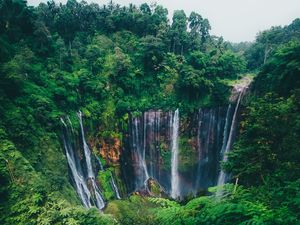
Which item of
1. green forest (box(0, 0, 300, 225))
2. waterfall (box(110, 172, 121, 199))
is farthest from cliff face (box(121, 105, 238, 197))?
waterfall (box(110, 172, 121, 199))

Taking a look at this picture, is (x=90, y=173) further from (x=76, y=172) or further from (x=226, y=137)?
(x=226, y=137)

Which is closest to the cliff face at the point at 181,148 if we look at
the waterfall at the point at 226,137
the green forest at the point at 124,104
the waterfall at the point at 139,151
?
the waterfall at the point at 139,151

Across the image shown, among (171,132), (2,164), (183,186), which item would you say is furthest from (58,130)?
(183,186)

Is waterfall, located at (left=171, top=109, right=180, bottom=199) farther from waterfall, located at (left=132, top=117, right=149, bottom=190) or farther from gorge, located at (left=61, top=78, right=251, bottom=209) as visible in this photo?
waterfall, located at (left=132, top=117, right=149, bottom=190)

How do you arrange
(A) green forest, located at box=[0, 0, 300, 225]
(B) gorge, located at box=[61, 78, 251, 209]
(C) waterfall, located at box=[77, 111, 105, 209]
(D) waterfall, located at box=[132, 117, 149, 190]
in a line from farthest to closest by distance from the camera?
1. (D) waterfall, located at box=[132, 117, 149, 190]
2. (B) gorge, located at box=[61, 78, 251, 209]
3. (C) waterfall, located at box=[77, 111, 105, 209]
4. (A) green forest, located at box=[0, 0, 300, 225]

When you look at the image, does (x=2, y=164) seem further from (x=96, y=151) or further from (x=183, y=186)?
(x=183, y=186)

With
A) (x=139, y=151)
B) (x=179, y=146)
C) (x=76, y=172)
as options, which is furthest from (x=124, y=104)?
(x=76, y=172)

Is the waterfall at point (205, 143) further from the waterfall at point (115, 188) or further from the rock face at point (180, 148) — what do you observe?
the waterfall at point (115, 188)
